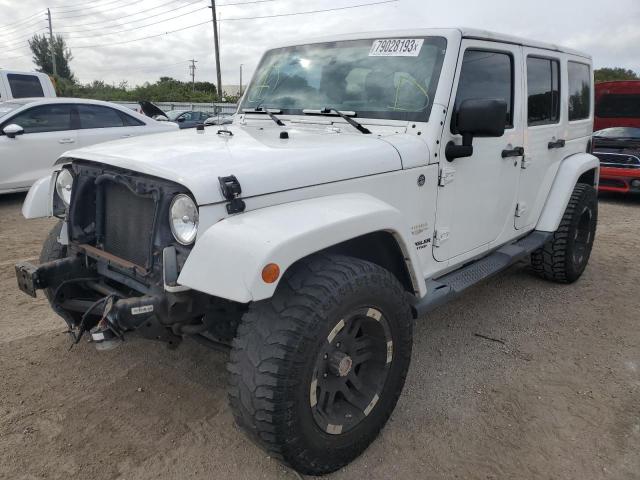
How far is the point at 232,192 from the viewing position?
206cm

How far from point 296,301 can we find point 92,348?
2.04m

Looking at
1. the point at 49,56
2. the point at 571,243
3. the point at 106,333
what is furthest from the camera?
the point at 49,56

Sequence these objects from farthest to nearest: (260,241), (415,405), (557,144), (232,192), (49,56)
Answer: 1. (49,56)
2. (557,144)
3. (415,405)
4. (232,192)
5. (260,241)

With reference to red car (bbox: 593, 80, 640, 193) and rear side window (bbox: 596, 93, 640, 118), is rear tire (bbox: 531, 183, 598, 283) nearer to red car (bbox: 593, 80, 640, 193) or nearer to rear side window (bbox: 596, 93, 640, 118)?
red car (bbox: 593, 80, 640, 193)

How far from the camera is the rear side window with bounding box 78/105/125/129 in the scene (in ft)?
26.6

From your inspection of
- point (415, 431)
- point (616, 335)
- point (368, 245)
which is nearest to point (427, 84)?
point (368, 245)

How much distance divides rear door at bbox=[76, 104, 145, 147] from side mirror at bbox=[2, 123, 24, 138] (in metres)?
0.83

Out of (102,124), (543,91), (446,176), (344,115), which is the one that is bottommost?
(446,176)

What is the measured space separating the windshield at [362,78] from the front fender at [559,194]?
1894mm

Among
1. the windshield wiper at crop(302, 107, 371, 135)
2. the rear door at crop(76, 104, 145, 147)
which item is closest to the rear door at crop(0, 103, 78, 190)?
the rear door at crop(76, 104, 145, 147)

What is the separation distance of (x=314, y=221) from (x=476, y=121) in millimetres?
1235

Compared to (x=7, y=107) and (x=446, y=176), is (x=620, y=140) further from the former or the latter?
(x=7, y=107)

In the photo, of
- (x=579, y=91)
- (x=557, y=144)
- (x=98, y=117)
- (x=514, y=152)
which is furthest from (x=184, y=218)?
(x=98, y=117)

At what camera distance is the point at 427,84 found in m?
2.98
